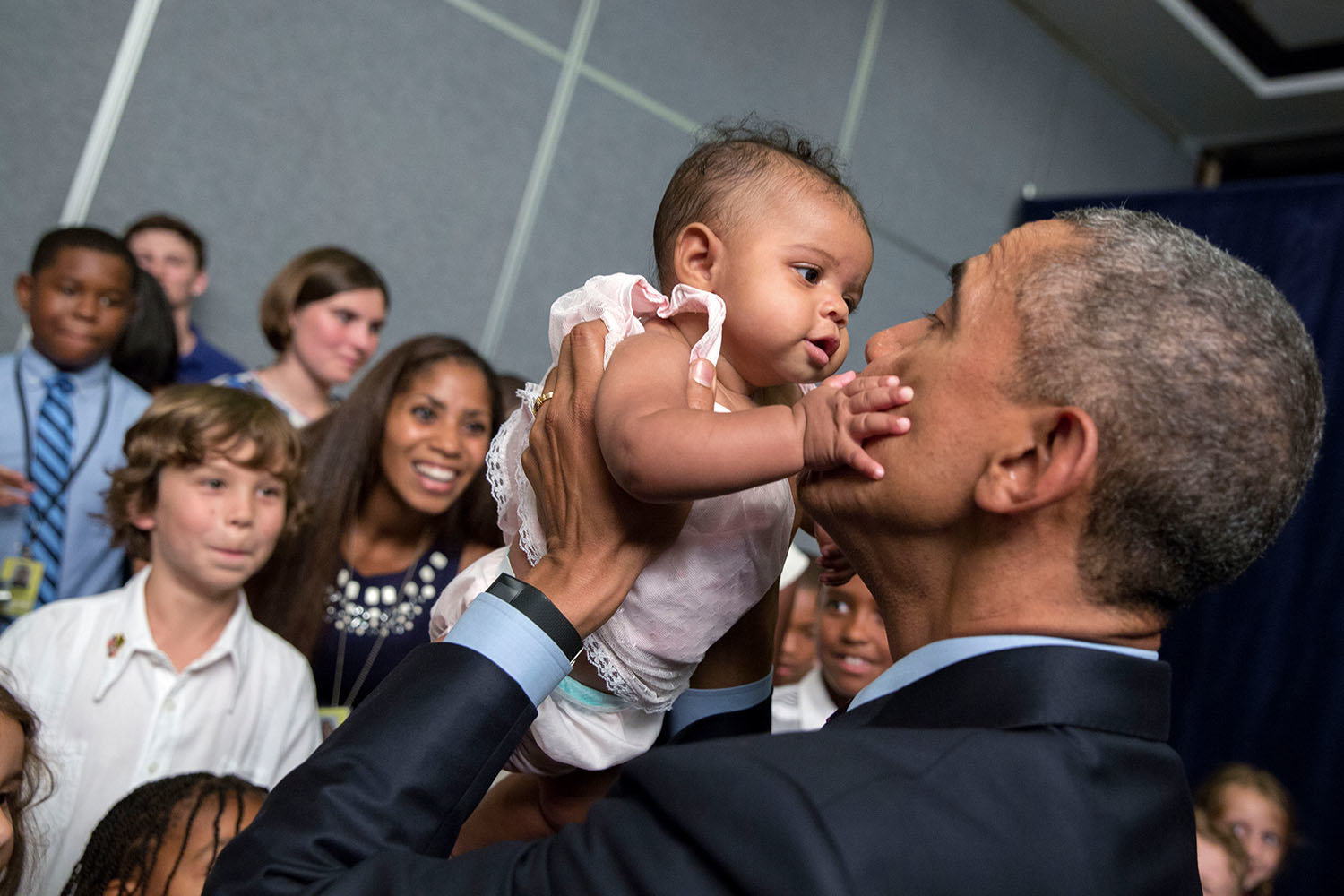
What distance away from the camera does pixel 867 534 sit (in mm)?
1068

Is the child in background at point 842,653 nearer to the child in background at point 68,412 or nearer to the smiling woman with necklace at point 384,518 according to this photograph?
the smiling woman with necklace at point 384,518

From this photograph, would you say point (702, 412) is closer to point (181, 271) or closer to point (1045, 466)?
point (1045, 466)

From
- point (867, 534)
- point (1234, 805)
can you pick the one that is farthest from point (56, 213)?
point (1234, 805)

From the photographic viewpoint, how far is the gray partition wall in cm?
373

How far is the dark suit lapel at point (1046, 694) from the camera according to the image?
0.88m

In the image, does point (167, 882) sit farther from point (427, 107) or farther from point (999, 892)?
point (427, 107)

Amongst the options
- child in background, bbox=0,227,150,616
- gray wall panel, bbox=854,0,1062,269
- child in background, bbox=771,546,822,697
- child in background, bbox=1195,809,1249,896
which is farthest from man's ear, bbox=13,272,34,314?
gray wall panel, bbox=854,0,1062,269

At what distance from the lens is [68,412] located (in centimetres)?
302

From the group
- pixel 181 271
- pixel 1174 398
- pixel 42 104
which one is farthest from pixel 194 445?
pixel 1174 398

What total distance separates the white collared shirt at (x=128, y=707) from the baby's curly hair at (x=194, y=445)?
246 millimetres

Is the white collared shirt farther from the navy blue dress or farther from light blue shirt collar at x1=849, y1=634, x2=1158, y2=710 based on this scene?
light blue shirt collar at x1=849, y1=634, x2=1158, y2=710

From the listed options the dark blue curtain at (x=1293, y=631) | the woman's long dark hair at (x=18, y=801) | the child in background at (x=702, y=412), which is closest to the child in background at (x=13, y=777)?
the woman's long dark hair at (x=18, y=801)

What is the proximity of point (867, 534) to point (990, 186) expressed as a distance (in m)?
5.59

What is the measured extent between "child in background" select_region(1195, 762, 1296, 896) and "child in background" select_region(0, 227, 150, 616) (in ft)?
10.8
